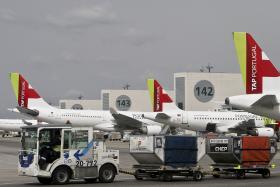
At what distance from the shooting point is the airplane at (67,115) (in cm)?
6712

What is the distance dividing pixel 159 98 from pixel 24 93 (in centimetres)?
1640

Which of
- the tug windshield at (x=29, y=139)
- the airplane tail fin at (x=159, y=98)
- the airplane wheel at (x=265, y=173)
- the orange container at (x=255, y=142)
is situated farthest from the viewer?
the airplane tail fin at (x=159, y=98)

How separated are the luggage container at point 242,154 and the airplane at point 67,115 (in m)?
39.9

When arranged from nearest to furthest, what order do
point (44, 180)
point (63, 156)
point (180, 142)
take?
point (63, 156), point (44, 180), point (180, 142)

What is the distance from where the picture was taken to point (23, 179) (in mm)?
24578

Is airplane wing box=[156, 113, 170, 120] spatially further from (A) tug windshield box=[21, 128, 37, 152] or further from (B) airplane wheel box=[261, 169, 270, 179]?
(A) tug windshield box=[21, 128, 37, 152]

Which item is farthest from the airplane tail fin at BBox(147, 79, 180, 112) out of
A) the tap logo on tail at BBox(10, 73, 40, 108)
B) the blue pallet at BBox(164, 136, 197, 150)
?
the blue pallet at BBox(164, 136, 197, 150)

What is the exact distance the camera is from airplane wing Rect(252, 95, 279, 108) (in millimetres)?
27109

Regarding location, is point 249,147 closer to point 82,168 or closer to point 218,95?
point 82,168

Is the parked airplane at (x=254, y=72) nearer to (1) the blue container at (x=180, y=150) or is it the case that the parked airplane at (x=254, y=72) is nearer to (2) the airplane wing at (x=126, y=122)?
(1) the blue container at (x=180, y=150)

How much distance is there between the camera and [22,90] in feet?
222

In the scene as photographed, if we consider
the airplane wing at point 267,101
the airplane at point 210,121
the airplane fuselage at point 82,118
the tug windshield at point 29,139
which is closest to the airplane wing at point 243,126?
the airplane at point 210,121

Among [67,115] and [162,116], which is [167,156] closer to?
[162,116]

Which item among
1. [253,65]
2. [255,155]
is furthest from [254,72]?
[255,155]
